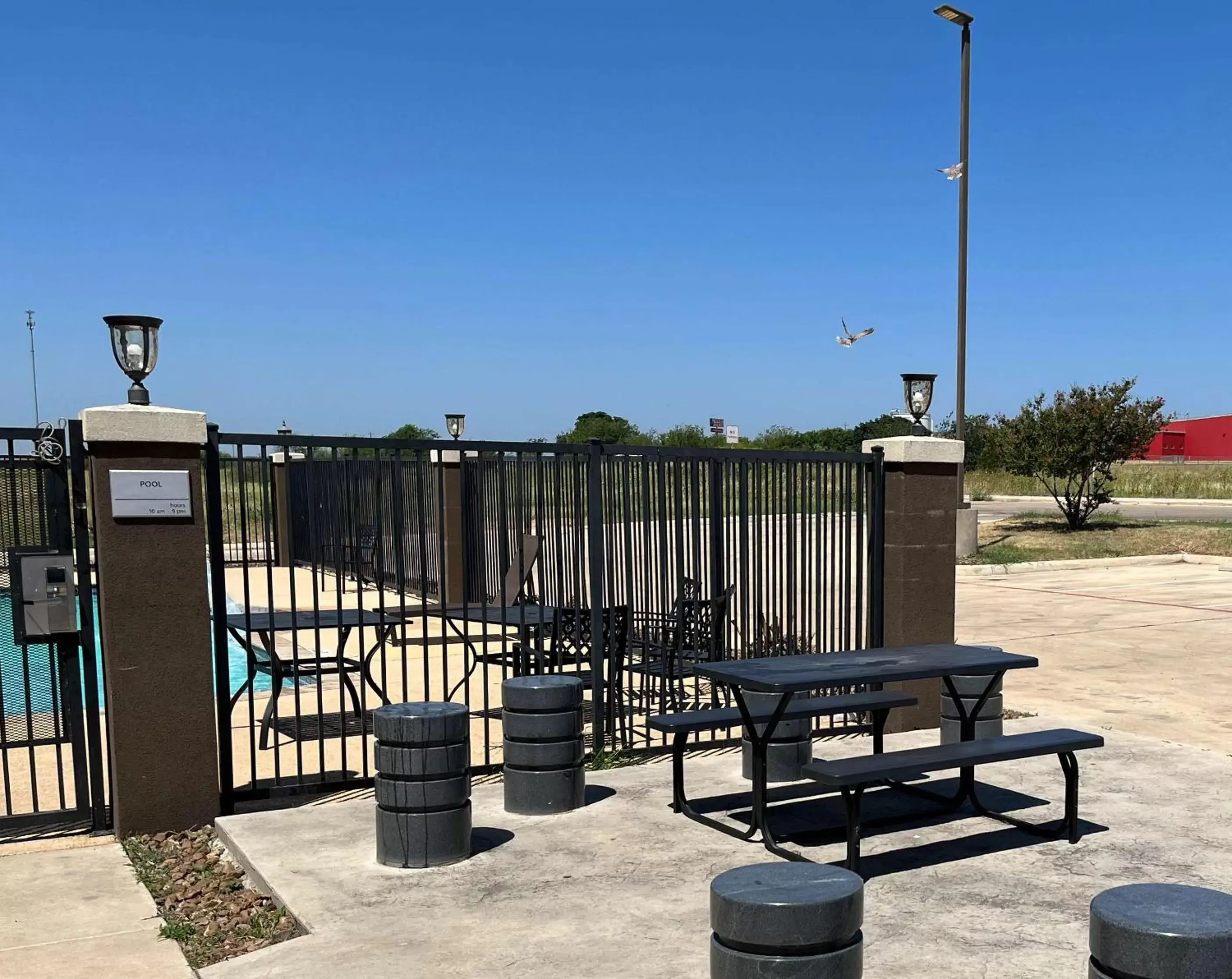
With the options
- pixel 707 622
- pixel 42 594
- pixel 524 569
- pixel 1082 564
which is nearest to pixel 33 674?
pixel 524 569

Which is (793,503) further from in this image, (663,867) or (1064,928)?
(1064,928)

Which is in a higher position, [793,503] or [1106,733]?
[793,503]

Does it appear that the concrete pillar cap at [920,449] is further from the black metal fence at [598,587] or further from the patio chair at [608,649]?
the patio chair at [608,649]

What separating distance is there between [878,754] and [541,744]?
1799 mm

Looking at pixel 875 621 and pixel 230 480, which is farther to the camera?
pixel 875 621

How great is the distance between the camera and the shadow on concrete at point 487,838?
18.6 feet

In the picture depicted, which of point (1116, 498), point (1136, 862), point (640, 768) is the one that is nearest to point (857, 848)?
point (1136, 862)

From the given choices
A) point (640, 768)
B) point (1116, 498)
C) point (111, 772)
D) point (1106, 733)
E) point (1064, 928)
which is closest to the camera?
point (1064, 928)

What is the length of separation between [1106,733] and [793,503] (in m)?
2.84

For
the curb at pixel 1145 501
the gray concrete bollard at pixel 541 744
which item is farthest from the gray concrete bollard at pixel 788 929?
the curb at pixel 1145 501

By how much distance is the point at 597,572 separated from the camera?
7.52 meters

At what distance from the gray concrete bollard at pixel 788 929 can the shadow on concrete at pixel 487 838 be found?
99.6 inches

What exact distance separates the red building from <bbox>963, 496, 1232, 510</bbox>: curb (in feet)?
135

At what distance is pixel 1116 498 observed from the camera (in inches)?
1692
